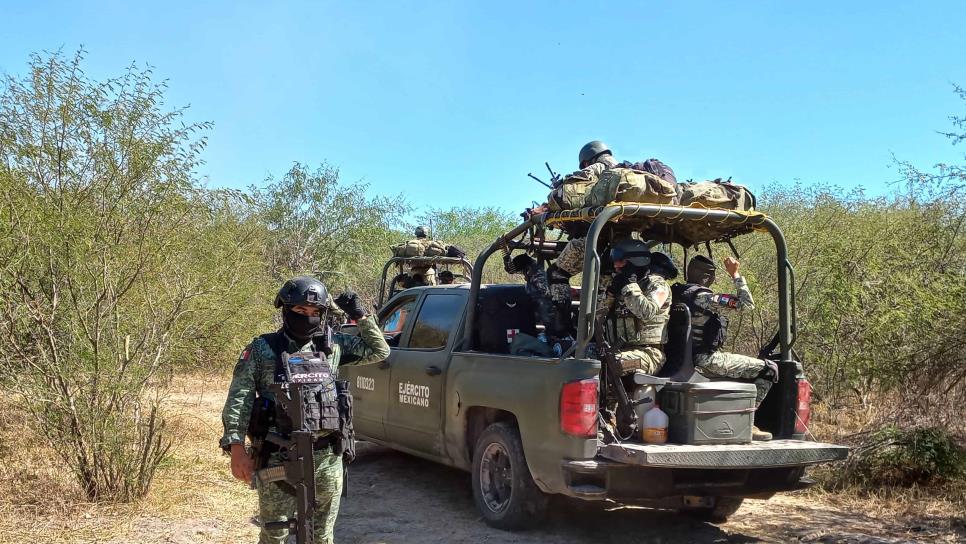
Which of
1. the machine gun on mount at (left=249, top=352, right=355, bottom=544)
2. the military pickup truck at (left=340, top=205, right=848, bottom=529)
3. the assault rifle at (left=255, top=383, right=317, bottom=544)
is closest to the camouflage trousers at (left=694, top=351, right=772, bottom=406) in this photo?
the military pickup truck at (left=340, top=205, right=848, bottom=529)

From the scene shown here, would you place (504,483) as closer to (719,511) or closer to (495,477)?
(495,477)

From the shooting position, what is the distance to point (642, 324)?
5168mm

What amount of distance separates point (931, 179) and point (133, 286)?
279 inches

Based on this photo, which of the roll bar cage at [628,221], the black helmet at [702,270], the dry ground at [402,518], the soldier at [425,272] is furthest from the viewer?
the soldier at [425,272]

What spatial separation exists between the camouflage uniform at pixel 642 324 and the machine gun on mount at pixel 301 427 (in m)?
2.07

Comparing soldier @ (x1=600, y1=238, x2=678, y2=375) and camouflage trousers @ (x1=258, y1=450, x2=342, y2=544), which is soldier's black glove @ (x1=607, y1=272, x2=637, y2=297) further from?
camouflage trousers @ (x1=258, y1=450, x2=342, y2=544)

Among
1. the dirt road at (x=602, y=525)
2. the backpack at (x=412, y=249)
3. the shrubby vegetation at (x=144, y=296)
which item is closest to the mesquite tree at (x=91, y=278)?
the shrubby vegetation at (x=144, y=296)

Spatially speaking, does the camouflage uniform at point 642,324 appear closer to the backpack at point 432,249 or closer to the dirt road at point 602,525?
the dirt road at point 602,525

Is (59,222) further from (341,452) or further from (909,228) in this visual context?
(909,228)

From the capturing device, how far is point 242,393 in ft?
11.5

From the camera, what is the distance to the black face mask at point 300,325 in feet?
11.9

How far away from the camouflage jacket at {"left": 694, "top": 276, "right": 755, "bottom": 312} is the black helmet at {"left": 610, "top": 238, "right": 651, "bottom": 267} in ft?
1.51

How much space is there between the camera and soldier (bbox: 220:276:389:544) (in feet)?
11.4

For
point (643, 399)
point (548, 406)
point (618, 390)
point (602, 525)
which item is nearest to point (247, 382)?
point (548, 406)
